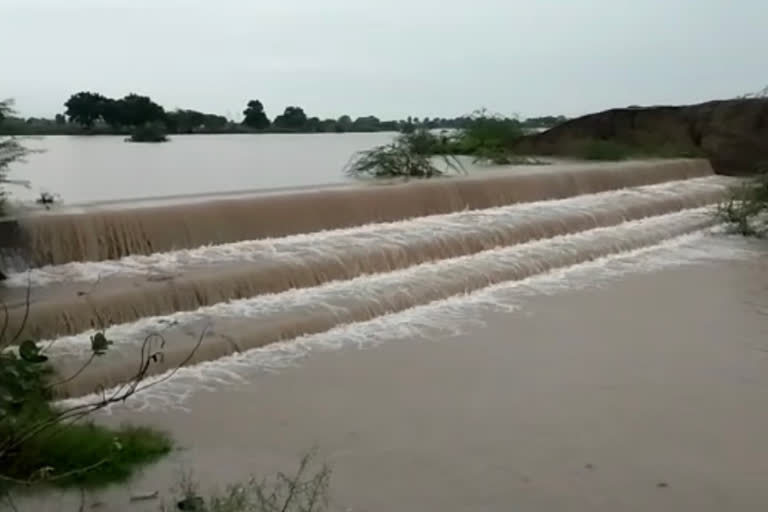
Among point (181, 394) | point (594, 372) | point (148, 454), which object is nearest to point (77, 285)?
point (181, 394)

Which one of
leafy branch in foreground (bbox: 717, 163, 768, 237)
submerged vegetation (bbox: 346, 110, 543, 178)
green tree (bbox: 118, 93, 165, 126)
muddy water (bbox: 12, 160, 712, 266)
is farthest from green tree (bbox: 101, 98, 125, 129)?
leafy branch in foreground (bbox: 717, 163, 768, 237)

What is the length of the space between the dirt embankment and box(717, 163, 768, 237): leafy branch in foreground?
371cm

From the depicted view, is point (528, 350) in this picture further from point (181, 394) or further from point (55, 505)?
point (55, 505)

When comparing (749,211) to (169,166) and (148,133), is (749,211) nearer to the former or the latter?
(169,166)

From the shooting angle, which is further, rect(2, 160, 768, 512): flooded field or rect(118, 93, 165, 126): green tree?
rect(118, 93, 165, 126): green tree

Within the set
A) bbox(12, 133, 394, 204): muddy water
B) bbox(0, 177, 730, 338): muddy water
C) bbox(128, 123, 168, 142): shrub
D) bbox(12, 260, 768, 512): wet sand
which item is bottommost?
bbox(12, 260, 768, 512): wet sand

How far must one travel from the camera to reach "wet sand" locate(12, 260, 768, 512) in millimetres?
2938

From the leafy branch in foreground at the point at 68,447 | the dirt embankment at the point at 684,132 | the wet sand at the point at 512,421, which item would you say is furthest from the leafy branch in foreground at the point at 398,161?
the leafy branch in foreground at the point at 68,447

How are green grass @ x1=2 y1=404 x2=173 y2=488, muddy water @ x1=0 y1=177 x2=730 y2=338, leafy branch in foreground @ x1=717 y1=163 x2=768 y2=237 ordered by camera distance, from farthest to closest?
leafy branch in foreground @ x1=717 y1=163 x2=768 y2=237, muddy water @ x1=0 y1=177 x2=730 y2=338, green grass @ x1=2 y1=404 x2=173 y2=488

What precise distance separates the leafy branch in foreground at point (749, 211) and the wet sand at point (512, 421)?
133 inches

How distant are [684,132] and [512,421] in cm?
1109

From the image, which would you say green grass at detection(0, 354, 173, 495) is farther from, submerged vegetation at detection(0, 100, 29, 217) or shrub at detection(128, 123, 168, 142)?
shrub at detection(128, 123, 168, 142)

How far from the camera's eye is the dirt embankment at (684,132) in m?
12.6

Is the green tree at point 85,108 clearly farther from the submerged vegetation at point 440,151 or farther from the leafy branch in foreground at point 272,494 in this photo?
the leafy branch in foreground at point 272,494
